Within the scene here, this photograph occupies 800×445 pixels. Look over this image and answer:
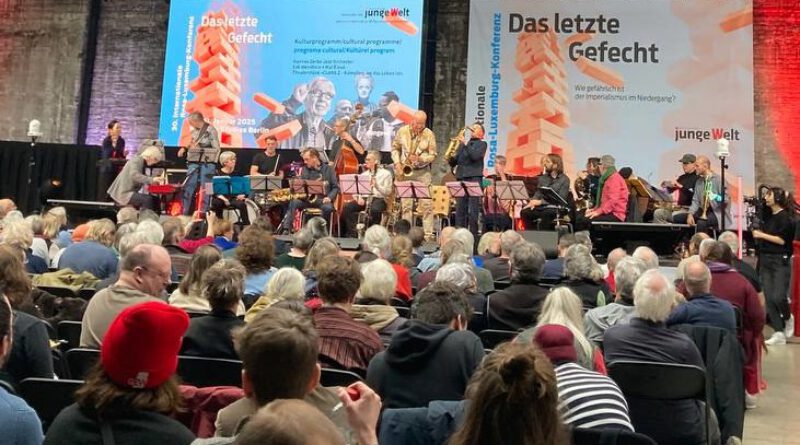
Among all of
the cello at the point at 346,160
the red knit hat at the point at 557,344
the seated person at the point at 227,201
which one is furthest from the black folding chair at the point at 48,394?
the cello at the point at 346,160

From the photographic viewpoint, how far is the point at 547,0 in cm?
1305

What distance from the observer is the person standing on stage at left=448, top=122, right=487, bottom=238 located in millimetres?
10445

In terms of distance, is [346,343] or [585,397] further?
[346,343]

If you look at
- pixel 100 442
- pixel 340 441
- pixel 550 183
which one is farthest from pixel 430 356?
pixel 550 183

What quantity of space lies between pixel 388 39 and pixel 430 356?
425 inches

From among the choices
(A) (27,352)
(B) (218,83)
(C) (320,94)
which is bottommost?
(A) (27,352)

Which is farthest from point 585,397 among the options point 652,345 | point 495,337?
point 495,337

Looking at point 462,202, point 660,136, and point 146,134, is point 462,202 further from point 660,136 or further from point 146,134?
point 146,134

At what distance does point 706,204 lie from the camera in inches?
393

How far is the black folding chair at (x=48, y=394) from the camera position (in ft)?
8.26

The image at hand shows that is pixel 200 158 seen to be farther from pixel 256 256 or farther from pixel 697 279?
pixel 697 279

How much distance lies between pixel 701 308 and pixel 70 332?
330 cm

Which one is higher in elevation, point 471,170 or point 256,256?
point 471,170

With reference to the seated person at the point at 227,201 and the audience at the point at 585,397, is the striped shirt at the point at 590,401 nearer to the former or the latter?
the audience at the point at 585,397
